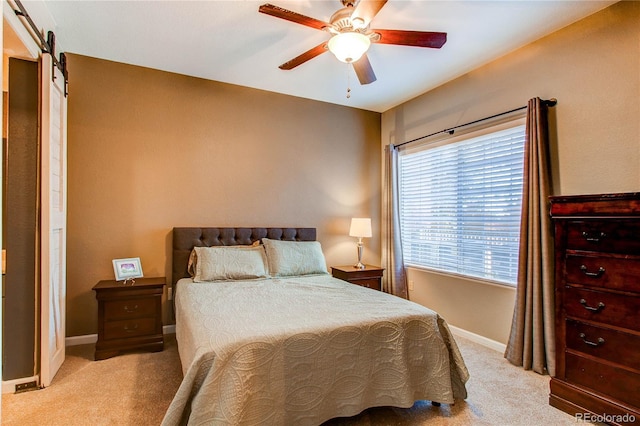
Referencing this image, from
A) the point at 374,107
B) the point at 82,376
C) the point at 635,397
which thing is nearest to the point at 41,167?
the point at 82,376

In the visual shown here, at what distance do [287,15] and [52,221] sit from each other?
2312 mm

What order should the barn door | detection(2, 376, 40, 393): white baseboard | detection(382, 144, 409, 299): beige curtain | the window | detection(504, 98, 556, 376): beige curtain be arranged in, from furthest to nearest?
detection(382, 144, 409, 299): beige curtain, the window, detection(504, 98, 556, 376): beige curtain, the barn door, detection(2, 376, 40, 393): white baseboard

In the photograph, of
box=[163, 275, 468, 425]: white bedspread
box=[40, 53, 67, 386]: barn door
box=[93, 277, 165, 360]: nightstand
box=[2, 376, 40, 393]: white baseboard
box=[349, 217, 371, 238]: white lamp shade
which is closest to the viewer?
box=[163, 275, 468, 425]: white bedspread

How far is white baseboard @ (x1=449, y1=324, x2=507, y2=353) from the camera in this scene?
3250mm

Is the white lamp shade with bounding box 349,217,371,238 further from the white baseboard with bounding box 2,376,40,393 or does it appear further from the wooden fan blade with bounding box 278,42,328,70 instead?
the white baseboard with bounding box 2,376,40,393

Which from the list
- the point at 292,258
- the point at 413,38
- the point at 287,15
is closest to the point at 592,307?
the point at 413,38

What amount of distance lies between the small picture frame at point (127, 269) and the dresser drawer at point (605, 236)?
12.0 feet

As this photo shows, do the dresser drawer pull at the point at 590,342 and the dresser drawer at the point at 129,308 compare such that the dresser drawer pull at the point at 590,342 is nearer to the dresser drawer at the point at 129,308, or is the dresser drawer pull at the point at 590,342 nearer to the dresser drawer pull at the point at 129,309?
the dresser drawer at the point at 129,308

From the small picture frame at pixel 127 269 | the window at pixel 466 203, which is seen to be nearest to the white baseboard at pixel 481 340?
the window at pixel 466 203

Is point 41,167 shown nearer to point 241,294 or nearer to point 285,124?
point 241,294

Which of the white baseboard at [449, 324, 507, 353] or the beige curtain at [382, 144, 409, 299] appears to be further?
the beige curtain at [382, 144, 409, 299]

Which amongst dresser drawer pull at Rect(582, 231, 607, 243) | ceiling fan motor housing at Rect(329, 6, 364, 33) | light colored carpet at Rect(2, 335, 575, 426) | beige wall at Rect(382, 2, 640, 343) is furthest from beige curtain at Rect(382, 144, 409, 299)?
ceiling fan motor housing at Rect(329, 6, 364, 33)

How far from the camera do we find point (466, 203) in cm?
367

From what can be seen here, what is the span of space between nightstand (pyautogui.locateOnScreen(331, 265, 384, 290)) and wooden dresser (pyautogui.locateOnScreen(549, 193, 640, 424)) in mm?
2067
